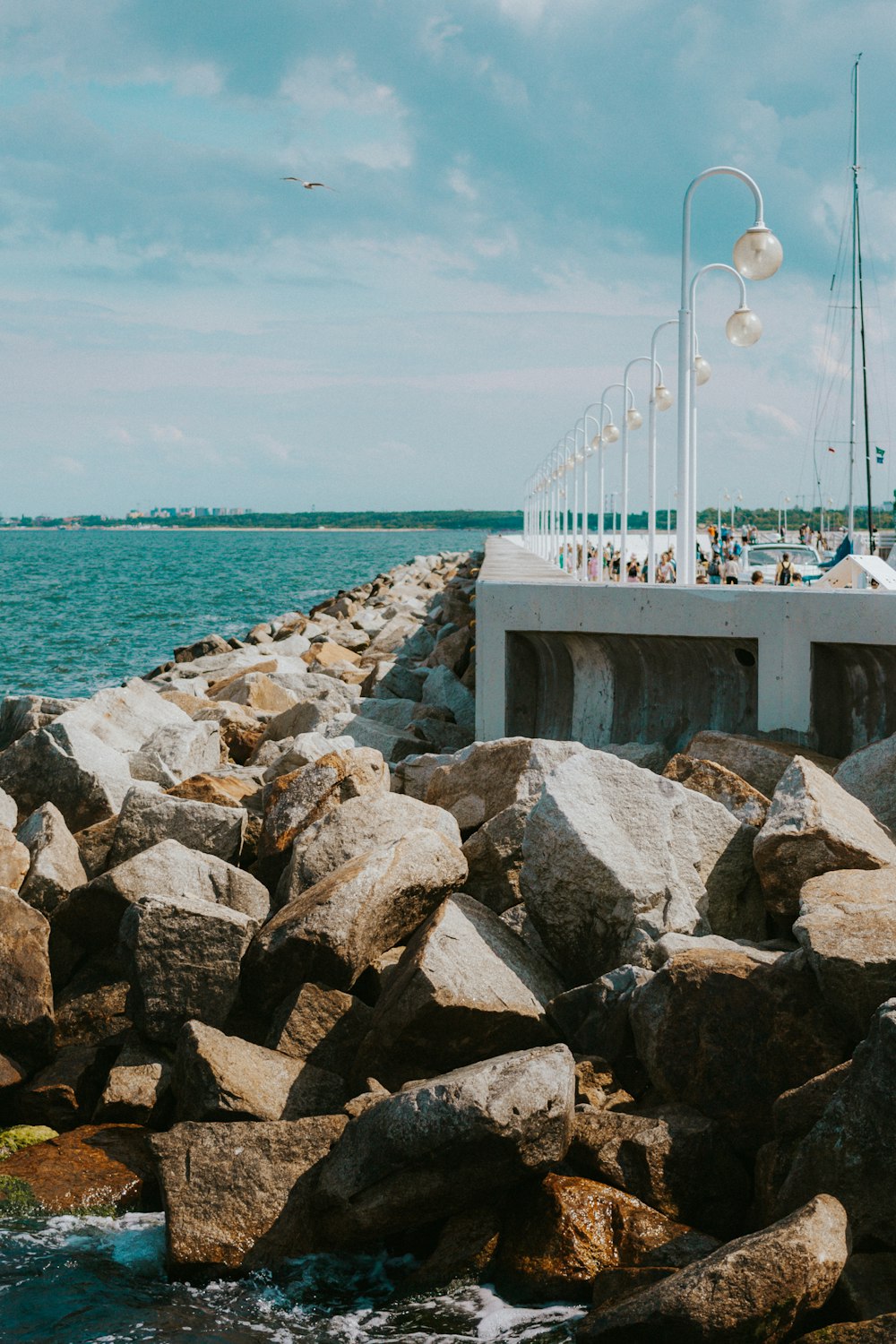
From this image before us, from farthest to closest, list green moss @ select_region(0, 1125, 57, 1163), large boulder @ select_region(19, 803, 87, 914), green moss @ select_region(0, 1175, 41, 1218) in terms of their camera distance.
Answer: large boulder @ select_region(19, 803, 87, 914), green moss @ select_region(0, 1125, 57, 1163), green moss @ select_region(0, 1175, 41, 1218)

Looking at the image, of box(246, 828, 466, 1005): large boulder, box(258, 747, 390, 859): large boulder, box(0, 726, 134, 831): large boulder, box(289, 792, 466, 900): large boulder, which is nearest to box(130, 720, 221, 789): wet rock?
box(0, 726, 134, 831): large boulder

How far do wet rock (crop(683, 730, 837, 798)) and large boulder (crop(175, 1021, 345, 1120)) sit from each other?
3.35 meters

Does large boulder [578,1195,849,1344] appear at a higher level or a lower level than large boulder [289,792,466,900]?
lower

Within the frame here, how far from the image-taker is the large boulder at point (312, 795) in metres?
7.82

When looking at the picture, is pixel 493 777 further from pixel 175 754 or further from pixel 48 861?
pixel 175 754

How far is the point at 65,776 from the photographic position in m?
8.96

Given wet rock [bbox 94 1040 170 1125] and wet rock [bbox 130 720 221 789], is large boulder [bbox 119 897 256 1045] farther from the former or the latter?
wet rock [bbox 130 720 221 789]

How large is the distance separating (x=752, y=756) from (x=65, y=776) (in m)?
4.45

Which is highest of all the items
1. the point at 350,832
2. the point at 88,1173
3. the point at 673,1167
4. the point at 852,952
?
the point at 350,832

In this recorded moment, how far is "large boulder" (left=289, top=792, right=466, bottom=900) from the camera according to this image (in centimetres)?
716

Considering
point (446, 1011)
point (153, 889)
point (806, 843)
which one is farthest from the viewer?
point (153, 889)

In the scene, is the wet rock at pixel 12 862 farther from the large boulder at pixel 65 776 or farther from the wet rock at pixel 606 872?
the wet rock at pixel 606 872

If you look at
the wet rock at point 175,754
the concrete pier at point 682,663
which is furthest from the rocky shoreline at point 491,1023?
the wet rock at point 175,754

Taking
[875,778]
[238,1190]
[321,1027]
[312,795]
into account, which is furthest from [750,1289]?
[312,795]
